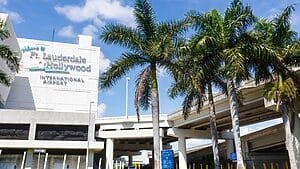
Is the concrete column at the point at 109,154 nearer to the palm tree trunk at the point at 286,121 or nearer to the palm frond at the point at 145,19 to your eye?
the palm frond at the point at 145,19

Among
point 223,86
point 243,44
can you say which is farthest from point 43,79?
point 243,44

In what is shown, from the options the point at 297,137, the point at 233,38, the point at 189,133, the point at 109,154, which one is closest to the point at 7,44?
the point at 109,154

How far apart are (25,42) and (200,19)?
49788 mm

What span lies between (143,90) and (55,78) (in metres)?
47.7

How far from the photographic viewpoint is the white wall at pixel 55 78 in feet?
204

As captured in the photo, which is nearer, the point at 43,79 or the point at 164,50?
the point at 164,50

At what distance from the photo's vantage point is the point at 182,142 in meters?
43.8

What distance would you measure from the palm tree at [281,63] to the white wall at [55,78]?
154ft

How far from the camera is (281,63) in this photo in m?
19.4

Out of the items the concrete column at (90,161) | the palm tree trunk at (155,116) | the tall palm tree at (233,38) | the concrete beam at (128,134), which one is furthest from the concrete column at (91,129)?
the tall palm tree at (233,38)

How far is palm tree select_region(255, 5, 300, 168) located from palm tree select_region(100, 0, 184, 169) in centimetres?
506

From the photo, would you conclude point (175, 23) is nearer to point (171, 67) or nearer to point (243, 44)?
point (171, 67)

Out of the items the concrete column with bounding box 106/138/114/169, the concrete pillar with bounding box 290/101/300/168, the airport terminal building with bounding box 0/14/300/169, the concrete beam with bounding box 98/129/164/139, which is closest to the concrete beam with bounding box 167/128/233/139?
the airport terminal building with bounding box 0/14/300/169

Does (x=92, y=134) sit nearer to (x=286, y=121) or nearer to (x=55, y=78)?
(x=55, y=78)
